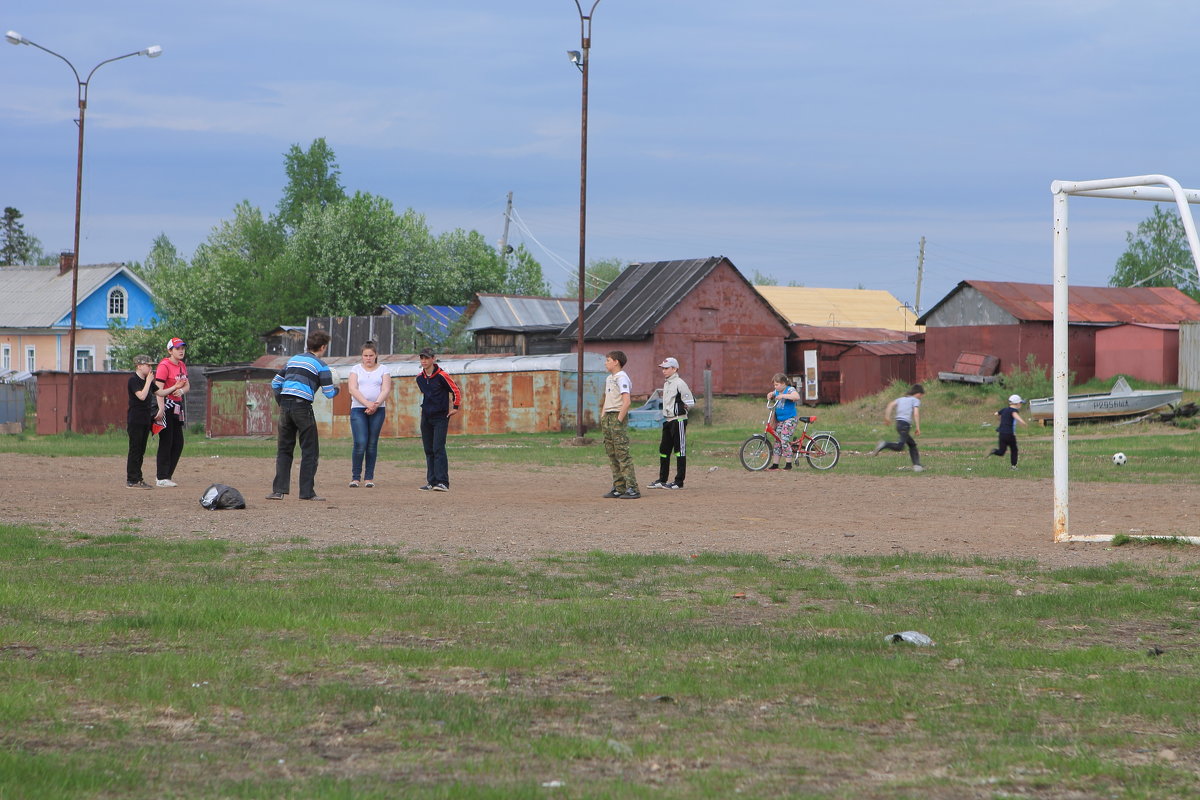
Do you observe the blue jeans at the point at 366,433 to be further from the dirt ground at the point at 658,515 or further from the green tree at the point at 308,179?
the green tree at the point at 308,179

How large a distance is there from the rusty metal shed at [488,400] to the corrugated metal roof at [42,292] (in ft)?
116

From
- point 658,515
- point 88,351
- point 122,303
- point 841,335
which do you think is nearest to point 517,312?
point 841,335

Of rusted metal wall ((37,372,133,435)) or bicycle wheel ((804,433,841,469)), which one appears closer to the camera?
bicycle wheel ((804,433,841,469))

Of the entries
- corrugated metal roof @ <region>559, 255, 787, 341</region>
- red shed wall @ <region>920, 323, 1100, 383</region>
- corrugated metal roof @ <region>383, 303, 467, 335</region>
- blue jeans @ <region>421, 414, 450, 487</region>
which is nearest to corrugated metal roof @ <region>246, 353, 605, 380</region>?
corrugated metal roof @ <region>559, 255, 787, 341</region>

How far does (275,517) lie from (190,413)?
115 feet

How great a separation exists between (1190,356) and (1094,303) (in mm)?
7157

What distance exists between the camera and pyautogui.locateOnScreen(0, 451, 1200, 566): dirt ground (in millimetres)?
11234

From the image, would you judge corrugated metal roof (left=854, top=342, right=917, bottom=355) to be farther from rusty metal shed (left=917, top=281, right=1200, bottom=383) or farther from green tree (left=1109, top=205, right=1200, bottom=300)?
green tree (left=1109, top=205, right=1200, bottom=300)

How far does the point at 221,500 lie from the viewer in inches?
552

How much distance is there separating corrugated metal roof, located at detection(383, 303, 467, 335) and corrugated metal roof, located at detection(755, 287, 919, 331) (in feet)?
60.8

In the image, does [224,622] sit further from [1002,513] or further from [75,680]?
[1002,513]

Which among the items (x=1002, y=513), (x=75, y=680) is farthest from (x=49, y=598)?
→ (x=1002, y=513)

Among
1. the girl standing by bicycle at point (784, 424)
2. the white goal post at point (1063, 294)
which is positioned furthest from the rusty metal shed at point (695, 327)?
the white goal post at point (1063, 294)

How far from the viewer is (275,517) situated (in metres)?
13.4
